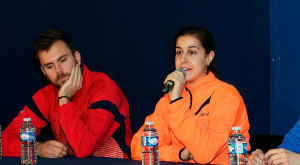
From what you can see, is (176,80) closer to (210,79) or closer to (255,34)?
(210,79)

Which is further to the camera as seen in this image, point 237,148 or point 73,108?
point 73,108

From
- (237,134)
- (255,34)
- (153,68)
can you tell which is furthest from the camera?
(153,68)

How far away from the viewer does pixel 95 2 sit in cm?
362

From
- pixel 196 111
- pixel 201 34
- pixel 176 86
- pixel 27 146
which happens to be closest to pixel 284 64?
pixel 201 34

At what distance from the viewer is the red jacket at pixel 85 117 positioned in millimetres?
2672

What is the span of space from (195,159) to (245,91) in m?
1.11

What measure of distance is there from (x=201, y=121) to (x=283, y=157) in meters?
0.54

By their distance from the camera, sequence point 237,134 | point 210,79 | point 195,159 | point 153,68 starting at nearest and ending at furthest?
point 237,134, point 195,159, point 210,79, point 153,68

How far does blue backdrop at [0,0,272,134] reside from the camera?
10.8 feet

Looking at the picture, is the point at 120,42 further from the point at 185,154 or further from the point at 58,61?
the point at 185,154

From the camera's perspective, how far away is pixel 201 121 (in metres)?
2.47

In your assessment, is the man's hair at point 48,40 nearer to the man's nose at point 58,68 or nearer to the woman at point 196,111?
the man's nose at point 58,68

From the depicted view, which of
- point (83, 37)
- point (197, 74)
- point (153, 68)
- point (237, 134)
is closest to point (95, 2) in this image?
point (83, 37)

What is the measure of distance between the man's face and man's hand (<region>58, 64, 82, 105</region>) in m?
0.05
